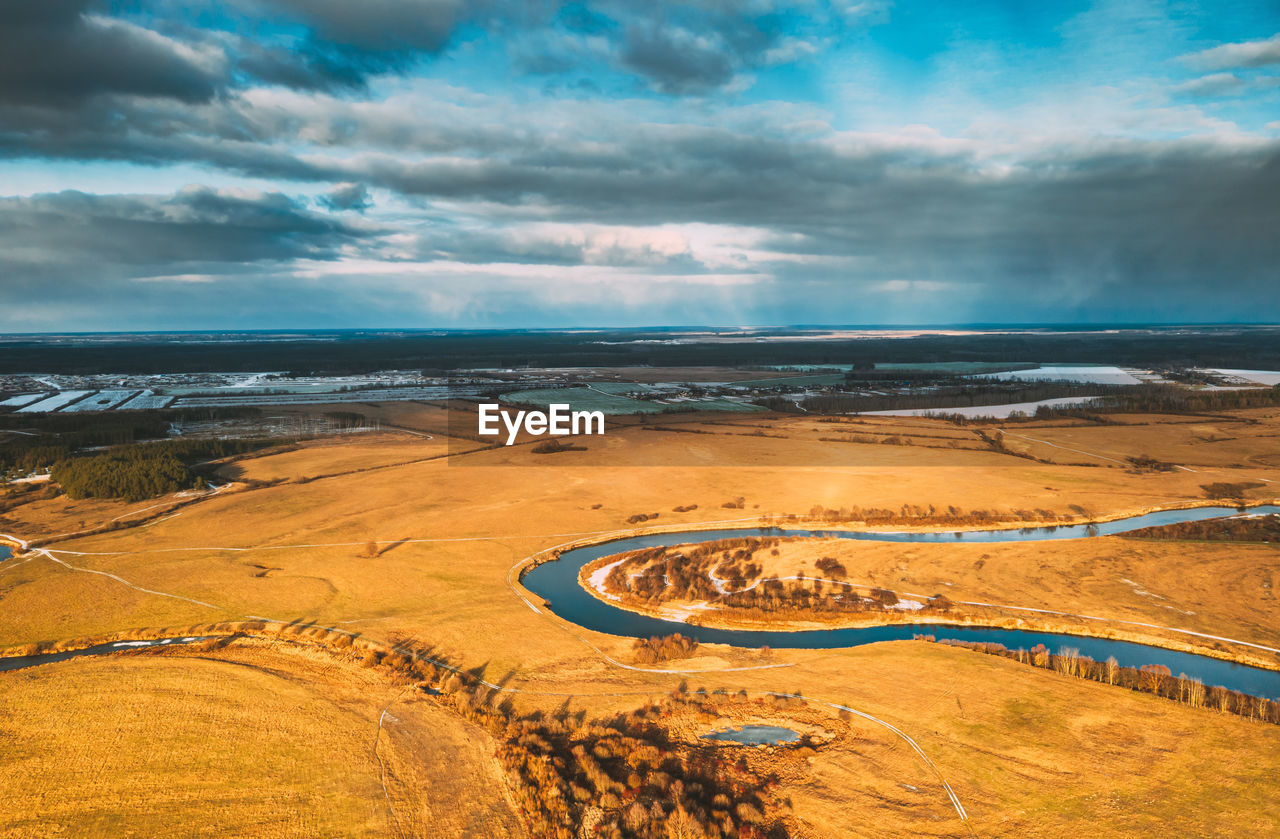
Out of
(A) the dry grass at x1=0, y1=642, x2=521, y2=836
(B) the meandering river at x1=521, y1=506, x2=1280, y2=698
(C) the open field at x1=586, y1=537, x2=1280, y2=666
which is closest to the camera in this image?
(A) the dry grass at x1=0, y1=642, x2=521, y2=836

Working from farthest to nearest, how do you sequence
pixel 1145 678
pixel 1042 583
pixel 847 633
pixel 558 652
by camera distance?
pixel 1042 583
pixel 847 633
pixel 558 652
pixel 1145 678

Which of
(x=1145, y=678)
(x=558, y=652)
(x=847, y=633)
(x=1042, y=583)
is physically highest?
(x=1042, y=583)

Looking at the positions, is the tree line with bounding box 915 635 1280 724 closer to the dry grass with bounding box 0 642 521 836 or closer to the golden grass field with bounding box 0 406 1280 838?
the golden grass field with bounding box 0 406 1280 838

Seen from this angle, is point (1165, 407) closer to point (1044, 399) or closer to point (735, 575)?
point (1044, 399)

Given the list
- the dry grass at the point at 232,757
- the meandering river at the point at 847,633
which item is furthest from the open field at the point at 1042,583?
the dry grass at the point at 232,757

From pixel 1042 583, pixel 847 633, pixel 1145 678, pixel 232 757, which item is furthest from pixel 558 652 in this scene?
pixel 1042 583

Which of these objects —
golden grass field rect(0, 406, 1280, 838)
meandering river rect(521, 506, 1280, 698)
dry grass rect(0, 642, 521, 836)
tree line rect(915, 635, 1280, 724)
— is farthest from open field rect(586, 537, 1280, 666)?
dry grass rect(0, 642, 521, 836)

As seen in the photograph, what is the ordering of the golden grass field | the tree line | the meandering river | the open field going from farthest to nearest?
1. the open field
2. the meandering river
3. the tree line
4. the golden grass field

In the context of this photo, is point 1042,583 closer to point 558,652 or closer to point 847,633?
point 847,633

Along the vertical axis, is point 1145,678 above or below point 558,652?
above

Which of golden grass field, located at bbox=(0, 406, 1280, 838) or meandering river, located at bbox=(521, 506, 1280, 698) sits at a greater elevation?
golden grass field, located at bbox=(0, 406, 1280, 838)
